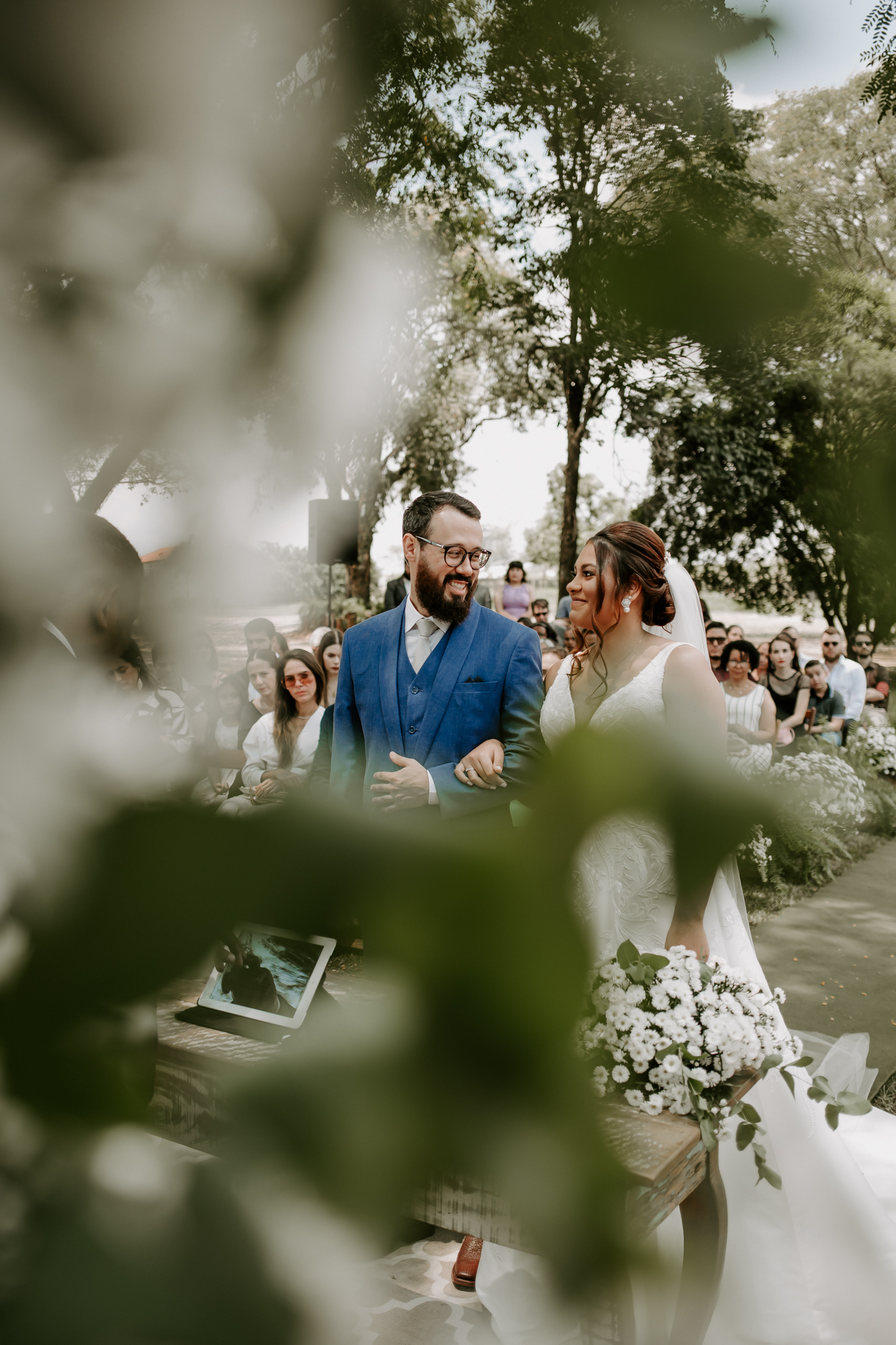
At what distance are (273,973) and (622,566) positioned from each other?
0.30 m

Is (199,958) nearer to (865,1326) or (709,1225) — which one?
(709,1225)

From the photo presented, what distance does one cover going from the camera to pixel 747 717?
0.40 metres

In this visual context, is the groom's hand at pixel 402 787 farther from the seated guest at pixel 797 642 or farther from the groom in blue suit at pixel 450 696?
the seated guest at pixel 797 642

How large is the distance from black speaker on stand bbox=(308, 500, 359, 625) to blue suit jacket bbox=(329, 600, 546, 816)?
0.16ft

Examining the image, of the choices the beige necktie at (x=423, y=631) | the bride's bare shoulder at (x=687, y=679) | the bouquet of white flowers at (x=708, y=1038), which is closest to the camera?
the bride's bare shoulder at (x=687, y=679)

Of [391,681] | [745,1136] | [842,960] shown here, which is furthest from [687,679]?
[842,960]

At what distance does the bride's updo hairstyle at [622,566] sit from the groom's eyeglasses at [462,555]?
4.7 inches

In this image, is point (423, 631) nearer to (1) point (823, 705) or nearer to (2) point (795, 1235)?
(1) point (823, 705)

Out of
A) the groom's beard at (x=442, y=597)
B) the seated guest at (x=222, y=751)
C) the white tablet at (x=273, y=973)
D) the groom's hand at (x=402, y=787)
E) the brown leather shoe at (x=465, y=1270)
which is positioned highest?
the groom's beard at (x=442, y=597)

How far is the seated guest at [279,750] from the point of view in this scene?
0.22 m

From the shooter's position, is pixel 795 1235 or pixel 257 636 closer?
pixel 257 636

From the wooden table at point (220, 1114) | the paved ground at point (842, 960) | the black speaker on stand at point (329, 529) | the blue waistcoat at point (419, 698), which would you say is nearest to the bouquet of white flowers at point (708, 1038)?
the blue waistcoat at point (419, 698)

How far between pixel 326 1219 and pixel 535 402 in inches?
9.6

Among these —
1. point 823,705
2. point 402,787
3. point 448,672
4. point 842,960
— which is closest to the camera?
point 402,787
